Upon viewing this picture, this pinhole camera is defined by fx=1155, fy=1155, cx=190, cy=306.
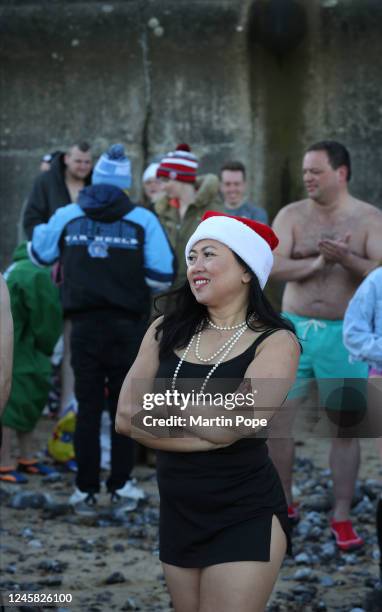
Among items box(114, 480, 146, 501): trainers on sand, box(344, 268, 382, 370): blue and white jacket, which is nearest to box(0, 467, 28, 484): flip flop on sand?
box(114, 480, 146, 501): trainers on sand

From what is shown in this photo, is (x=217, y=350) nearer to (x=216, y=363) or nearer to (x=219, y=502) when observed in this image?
(x=216, y=363)

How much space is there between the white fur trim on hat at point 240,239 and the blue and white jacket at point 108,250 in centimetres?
290

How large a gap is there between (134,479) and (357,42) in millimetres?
4559

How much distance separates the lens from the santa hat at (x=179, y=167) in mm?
8086

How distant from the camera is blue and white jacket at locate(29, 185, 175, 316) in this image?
23.1 ft

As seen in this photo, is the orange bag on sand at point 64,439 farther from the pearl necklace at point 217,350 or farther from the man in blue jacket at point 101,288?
the pearl necklace at point 217,350

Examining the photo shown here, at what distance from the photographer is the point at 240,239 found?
4098 mm

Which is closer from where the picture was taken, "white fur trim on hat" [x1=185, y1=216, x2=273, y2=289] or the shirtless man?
"white fur trim on hat" [x1=185, y1=216, x2=273, y2=289]

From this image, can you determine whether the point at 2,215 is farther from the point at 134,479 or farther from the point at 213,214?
the point at 213,214

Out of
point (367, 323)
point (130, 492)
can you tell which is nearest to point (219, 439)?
point (367, 323)

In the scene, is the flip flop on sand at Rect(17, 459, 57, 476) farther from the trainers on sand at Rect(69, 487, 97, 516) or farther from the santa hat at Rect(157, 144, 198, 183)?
Answer: the santa hat at Rect(157, 144, 198, 183)

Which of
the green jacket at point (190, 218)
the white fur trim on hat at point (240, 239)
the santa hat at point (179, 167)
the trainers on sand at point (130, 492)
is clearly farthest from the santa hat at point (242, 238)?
the santa hat at point (179, 167)

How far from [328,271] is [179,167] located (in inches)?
70.8

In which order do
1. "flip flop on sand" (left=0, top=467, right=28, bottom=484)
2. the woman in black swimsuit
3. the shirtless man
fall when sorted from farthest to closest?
"flip flop on sand" (left=0, top=467, right=28, bottom=484), the shirtless man, the woman in black swimsuit
